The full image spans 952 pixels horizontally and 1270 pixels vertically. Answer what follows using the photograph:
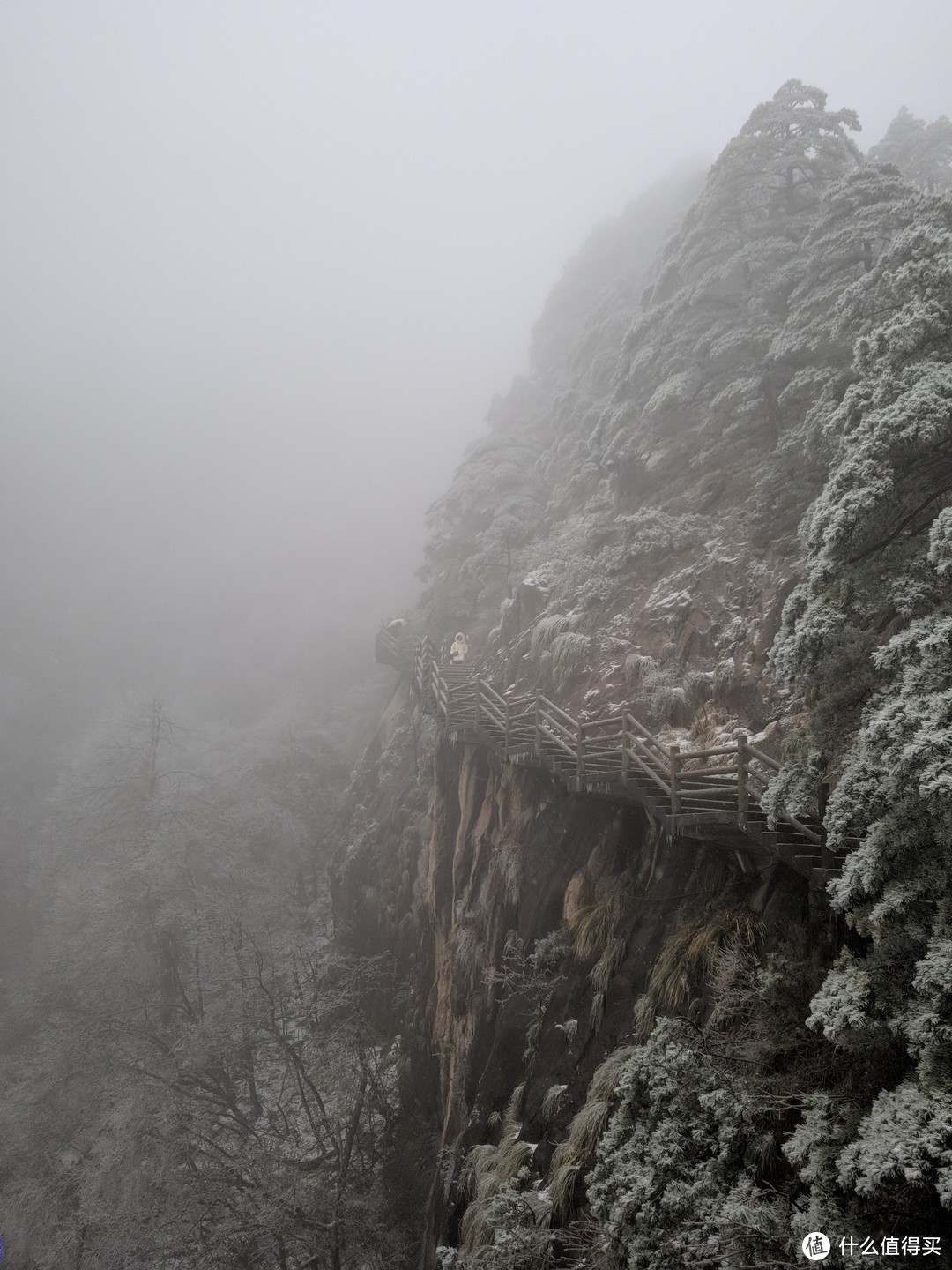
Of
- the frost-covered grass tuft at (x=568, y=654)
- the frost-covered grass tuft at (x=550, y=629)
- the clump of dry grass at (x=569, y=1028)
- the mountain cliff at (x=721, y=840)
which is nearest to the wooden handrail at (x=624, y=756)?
the mountain cliff at (x=721, y=840)

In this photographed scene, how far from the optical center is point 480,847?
1419 cm

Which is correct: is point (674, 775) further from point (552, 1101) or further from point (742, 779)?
point (552, 1101)

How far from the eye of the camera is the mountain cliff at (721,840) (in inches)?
157

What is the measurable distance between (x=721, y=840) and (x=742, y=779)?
1004 millimetres

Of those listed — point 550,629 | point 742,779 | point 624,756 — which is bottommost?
point 624,756

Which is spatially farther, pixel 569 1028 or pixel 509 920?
pixel 509 920

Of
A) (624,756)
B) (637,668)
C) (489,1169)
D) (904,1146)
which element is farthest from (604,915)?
(904,1146)

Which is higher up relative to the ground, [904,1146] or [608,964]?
[904,1146]

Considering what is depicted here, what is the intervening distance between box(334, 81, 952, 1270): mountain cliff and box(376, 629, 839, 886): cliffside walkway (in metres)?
0.34

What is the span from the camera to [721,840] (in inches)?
283

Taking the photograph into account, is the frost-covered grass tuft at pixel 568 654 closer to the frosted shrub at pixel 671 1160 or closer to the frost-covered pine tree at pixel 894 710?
the frost-covered pine tree at pixel 894 710

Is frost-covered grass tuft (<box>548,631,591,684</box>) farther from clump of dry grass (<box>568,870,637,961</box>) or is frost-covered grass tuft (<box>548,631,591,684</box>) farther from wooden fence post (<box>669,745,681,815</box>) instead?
wooden fence post (<box>669,745,681,815</box>)

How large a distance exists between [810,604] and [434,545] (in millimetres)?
25936

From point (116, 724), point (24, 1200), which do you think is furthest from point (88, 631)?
point (24, 1200)
